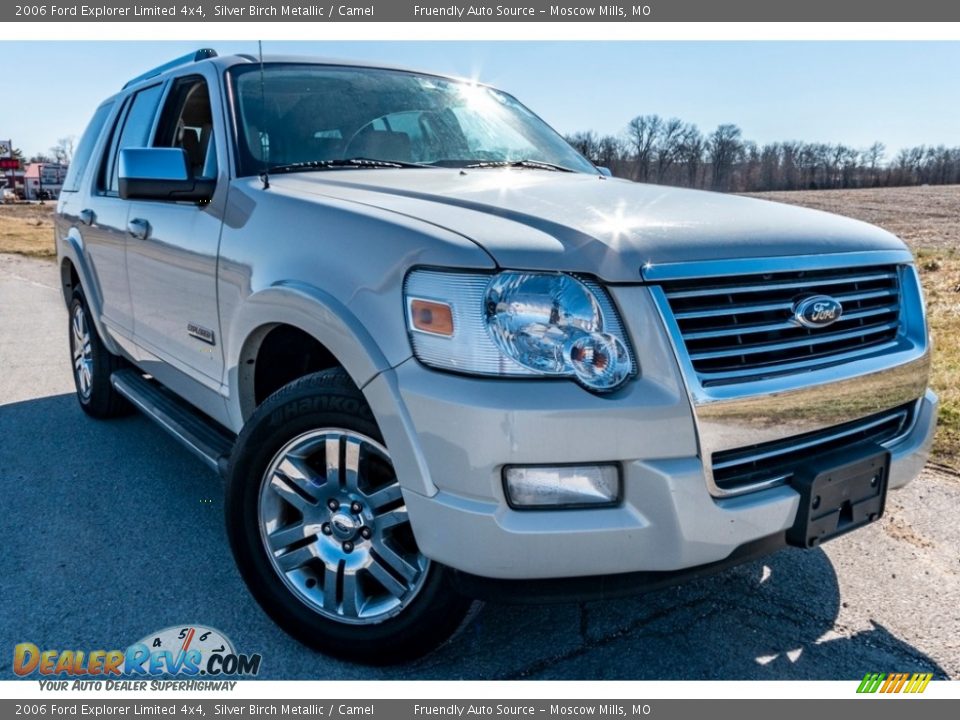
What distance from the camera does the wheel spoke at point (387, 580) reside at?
247cm

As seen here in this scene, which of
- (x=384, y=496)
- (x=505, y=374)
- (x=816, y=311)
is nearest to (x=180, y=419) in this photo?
(x=384, y=496)

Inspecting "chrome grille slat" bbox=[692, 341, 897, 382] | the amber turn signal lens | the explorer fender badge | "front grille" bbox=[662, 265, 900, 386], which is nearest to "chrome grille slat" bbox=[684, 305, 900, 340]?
"front grille" bbox=[662, 265, 900, 386]

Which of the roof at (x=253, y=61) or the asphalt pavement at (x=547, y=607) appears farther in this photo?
the roof at (x=253, y=61)

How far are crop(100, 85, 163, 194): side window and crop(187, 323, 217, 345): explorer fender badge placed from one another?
1.33m

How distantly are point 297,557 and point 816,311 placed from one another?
1.79m

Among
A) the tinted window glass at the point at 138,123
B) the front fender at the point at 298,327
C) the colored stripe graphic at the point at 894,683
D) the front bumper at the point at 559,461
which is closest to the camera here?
the front bumper at the point at 559,461

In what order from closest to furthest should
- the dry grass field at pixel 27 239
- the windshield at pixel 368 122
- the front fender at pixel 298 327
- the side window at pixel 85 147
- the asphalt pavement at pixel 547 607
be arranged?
the front fender at pixel 298 327 → the asphalt pavement at pixel 547 607 → the windshield at pixel 368 122 → the side window at pixel 85 147 → the dry grass field at pixel 27 239

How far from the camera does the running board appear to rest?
128 inches

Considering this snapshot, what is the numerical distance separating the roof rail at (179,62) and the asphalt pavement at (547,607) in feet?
6.99

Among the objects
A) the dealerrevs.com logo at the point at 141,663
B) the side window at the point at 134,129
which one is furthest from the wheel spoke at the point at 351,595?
the side window at the point at 134,129

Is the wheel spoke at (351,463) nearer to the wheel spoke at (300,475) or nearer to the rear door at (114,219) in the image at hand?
the wheel spoke at (300,475)

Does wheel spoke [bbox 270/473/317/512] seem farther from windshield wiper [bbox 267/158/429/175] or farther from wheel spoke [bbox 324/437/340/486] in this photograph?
windshield wiper [bbox 267/158/429/175]

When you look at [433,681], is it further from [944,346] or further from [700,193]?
[944,346]

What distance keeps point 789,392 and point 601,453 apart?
0.63m
